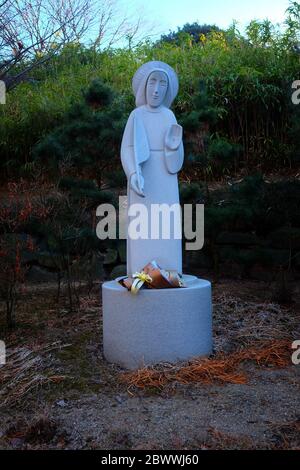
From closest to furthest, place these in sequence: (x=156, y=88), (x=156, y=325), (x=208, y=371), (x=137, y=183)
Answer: (x=208, y=371)
(x=156, y=325)
(x=137, y=183)
(x=156, y=88)

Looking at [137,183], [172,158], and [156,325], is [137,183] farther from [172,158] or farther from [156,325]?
[156,325]

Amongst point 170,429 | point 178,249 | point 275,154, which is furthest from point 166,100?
point 275,154

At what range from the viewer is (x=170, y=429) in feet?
8.40

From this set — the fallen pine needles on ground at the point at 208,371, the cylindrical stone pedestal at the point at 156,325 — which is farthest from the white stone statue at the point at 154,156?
the fallen pine needles on ground at the point at 208,371

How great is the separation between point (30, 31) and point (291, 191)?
4070 millimetres

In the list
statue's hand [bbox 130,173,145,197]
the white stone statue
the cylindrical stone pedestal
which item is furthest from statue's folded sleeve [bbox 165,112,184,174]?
the cylindrical stone pedestal

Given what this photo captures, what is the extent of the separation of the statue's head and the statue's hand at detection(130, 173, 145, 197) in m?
0.54

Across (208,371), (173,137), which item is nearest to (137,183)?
(173,137)

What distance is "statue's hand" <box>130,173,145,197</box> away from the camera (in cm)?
357

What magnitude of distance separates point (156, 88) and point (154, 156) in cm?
46

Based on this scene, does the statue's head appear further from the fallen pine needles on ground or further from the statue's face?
the fallen pine needles on ground

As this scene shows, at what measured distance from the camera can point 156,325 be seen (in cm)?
341

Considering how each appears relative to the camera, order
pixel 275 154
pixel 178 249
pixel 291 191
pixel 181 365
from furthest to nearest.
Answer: pixel 275 154 < pixel 291 191 < pixel 178 249 < pixel 181 365
